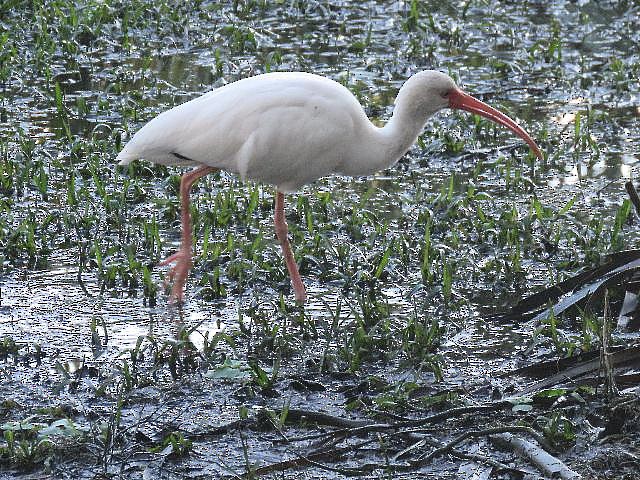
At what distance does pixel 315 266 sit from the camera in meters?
6.62

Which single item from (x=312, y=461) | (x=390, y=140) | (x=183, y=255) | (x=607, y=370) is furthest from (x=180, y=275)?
(x=607, y=370)

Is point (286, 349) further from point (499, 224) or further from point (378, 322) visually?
point (499, 224)

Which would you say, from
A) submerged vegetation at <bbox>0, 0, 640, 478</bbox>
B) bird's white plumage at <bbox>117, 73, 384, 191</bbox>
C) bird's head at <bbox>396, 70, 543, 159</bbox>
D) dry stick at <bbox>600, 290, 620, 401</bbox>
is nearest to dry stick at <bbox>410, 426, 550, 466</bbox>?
submerged vegetation at <bbox>0, 0, 640, 478</bbox>

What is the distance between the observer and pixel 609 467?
179 inches

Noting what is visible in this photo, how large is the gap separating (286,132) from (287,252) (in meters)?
0.61

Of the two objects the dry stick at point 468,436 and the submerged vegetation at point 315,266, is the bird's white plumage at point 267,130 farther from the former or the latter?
the dry stick at point 468,436

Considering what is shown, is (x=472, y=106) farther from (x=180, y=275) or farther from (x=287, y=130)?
(x=180, y=275)

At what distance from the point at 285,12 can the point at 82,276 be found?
520 cm

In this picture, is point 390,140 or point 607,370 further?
point 390,140

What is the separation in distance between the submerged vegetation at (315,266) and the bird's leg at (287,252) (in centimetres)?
10

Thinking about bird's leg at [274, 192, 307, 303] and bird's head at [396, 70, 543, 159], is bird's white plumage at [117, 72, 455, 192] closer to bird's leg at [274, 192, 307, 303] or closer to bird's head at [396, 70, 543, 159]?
bird's head at [396, 70, 543, 159]

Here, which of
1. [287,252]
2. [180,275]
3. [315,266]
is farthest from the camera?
[315,266]

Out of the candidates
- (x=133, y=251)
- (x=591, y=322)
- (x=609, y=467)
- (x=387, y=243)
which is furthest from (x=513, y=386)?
(x=133, y=251)

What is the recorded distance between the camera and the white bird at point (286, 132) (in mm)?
6051
